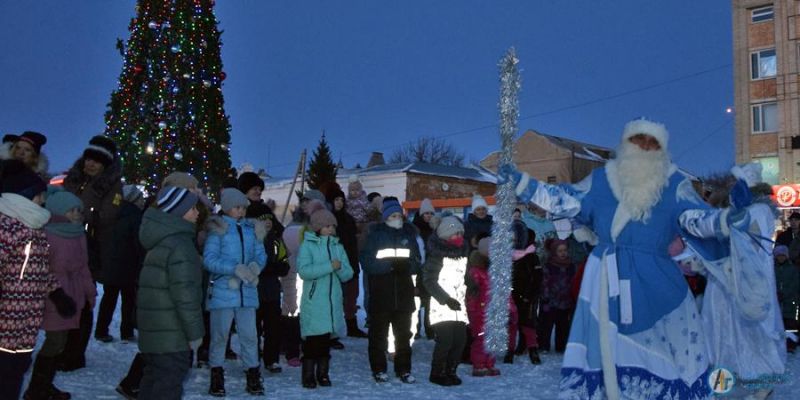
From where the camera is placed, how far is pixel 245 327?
7.29 metres

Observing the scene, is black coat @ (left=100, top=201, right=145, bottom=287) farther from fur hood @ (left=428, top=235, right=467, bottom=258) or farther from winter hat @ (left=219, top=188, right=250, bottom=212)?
fur hood @ (left=428, top=235, right=467, bottom=258)

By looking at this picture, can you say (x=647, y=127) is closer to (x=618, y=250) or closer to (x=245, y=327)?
(x=618, y=250)

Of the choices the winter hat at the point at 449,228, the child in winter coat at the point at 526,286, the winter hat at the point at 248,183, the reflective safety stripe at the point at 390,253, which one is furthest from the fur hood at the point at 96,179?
the child in winter coat at the point at 526,286

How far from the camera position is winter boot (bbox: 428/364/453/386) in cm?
812

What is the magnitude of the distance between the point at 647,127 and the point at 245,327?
13.0 feet

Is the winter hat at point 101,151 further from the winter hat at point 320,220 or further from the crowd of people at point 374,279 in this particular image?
the winter hat at point 320,220

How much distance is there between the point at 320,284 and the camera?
7957mm

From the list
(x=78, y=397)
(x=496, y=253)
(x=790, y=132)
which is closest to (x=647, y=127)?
(x=496, y=253)

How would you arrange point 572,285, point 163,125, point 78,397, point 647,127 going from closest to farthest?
point 647,127
point 78,397
point 572,285
point 163,125

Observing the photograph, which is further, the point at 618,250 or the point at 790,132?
the point at 790,132

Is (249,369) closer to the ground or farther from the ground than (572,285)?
closer to the ground

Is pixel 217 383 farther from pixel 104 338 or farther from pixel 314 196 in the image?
pixel 314 196

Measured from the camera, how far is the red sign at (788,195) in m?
31.6

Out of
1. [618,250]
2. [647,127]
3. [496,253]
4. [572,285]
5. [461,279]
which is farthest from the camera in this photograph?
[572,285]
